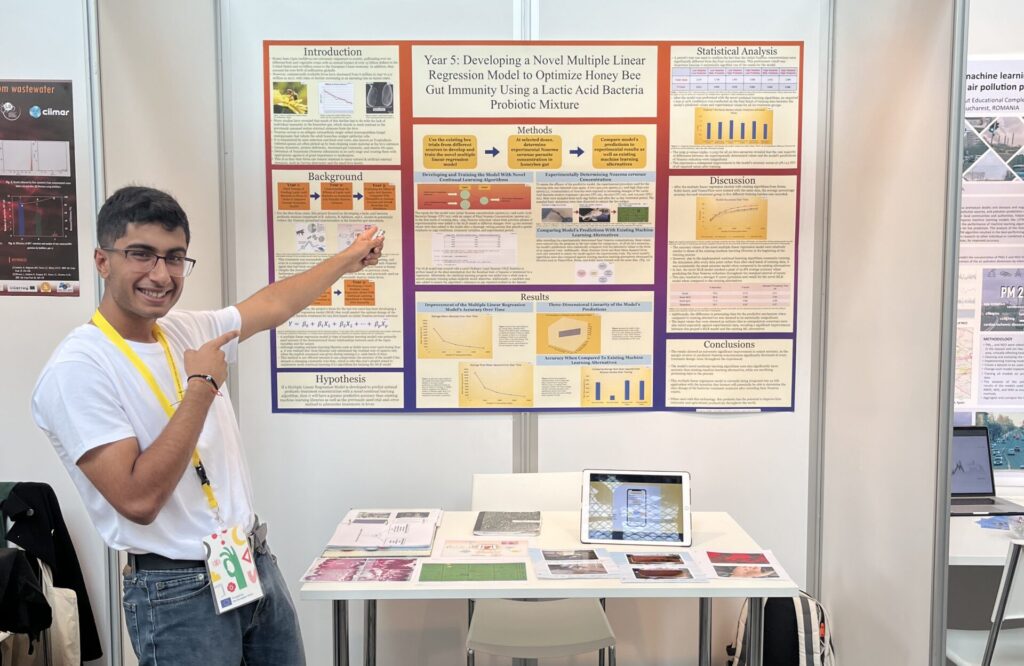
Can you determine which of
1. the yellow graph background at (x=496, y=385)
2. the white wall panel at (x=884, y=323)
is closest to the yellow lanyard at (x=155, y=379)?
the yellow graph background at (x=496, y=385)

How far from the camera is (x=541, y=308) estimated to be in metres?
2.66

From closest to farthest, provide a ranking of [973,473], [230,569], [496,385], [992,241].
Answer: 1. [230,569]
2. [992,241]
3. [973,473]
4. [496,385]

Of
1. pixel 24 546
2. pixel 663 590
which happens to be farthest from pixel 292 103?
pixel 663 590

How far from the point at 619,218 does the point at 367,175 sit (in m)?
0.92

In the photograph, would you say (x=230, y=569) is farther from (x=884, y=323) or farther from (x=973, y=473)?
(x=973, y=473)

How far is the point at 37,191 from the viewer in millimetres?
2088

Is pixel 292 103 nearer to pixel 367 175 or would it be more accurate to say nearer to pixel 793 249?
pixel 367 175

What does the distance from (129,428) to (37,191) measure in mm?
1143

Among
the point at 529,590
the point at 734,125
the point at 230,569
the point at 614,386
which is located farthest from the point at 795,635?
the point at 230,569

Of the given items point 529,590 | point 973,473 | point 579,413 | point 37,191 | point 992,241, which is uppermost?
point 37,191

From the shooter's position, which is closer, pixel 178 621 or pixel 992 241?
pixel 178 621

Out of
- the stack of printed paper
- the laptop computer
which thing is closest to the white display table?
the stack of printed paper

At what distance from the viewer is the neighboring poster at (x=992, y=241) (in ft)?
7.91

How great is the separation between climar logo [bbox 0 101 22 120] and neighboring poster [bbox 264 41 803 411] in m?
0.76
